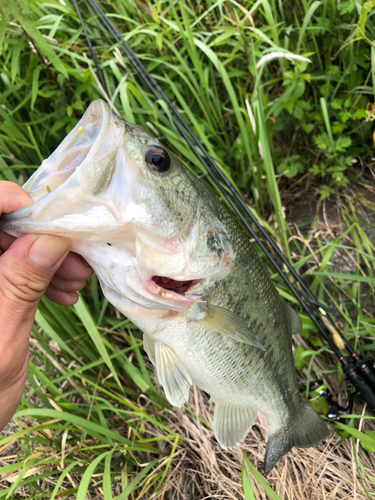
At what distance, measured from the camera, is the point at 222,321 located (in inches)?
51.7

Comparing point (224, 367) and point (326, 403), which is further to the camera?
point (326, 403)

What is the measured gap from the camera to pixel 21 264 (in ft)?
3.66

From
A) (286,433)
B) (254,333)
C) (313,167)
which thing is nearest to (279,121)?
(313,167)

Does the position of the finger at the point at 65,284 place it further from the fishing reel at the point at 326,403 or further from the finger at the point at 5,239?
the fishing reel at the point at 326,403

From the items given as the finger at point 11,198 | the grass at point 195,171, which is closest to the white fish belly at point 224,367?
the grass at point 195,171

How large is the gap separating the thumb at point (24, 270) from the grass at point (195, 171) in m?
0.63

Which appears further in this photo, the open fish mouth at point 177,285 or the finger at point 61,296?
the finger at point 61,296

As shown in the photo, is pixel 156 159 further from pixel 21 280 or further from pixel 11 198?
pixel 21 280

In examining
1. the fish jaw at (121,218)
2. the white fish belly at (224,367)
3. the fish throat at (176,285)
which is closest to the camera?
the fish jaw at (121,218)

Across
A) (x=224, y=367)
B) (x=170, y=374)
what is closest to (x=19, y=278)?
(x=170, y=374)

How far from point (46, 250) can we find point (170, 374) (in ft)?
2.43

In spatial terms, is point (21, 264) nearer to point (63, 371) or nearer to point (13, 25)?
point (63, 371)

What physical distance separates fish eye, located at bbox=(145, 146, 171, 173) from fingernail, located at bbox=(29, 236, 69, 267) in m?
0.40

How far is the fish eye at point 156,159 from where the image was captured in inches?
43.8
